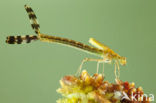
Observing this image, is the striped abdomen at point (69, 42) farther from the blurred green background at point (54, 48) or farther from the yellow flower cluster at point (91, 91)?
the blurred green background at point (54, 48)

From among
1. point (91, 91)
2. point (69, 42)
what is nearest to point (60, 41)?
point (69, 42)

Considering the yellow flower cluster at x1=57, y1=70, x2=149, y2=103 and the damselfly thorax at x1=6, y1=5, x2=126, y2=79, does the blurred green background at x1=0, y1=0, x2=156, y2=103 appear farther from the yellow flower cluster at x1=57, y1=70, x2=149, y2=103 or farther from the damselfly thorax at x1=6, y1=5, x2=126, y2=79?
the yellow flower cluster at x1=57, y1=70, x2=149, y2=103

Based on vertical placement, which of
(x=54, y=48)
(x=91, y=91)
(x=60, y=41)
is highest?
(x=54, y=48)

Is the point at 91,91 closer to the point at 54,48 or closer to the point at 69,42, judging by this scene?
the point at 69,42

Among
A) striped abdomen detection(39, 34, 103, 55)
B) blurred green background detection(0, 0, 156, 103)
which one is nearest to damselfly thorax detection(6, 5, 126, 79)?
striped abdomen detection(39, 34, 103, 55)

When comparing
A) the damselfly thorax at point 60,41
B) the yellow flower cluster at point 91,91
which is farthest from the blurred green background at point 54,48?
the yellow flower cluster at point 91,91

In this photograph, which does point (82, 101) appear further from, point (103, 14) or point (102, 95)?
point (103, 14)

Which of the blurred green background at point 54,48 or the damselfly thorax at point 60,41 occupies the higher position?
the blurred green background at point 54,48

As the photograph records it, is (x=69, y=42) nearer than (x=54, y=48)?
Yes
